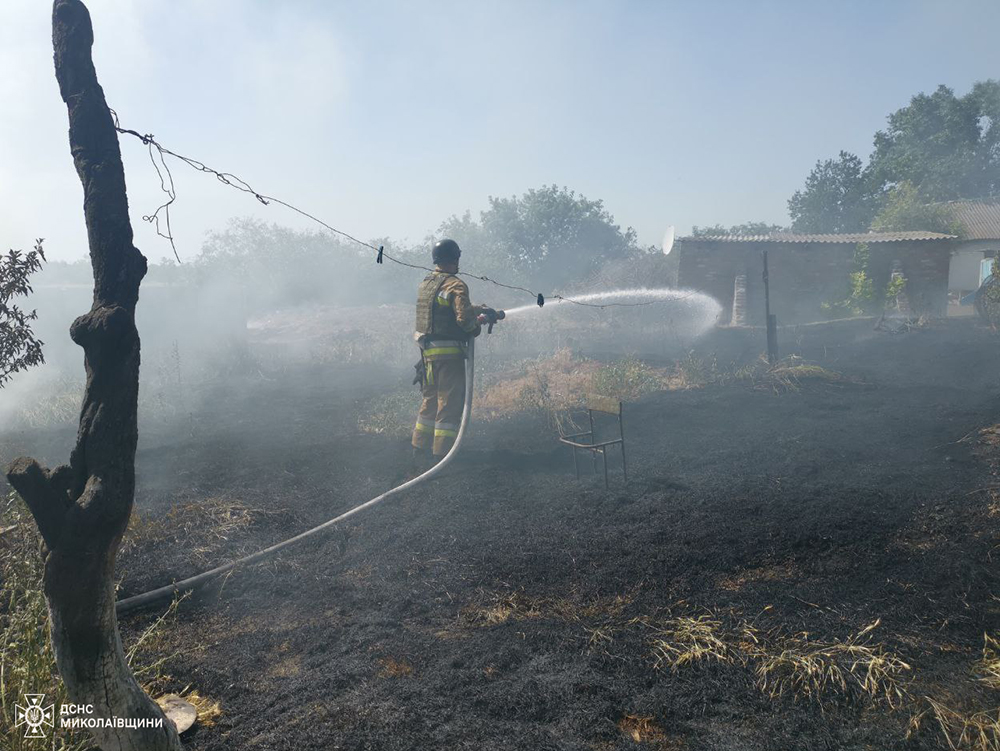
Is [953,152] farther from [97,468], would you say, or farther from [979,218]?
[97,468]

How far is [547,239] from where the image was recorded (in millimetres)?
34875

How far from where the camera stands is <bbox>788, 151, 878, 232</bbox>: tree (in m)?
43.5

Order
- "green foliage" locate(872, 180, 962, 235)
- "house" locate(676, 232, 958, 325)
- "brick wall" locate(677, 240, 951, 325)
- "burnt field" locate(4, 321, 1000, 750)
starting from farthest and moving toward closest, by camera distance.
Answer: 1. "green foliage" locate(872, 180, 962, 235)
2. "brick wall" locate(677, 240, 951, 325)
3. "house" locate(676, 232, 958, 325)
4. "burnt field" locate(4, 321, 1000, 750)

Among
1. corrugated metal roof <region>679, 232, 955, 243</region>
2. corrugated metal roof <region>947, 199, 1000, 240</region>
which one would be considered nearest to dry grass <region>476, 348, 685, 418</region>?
corrugated metal roof <region>679, 232, 955, 243</region>

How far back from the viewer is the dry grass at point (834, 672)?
329 centimetres

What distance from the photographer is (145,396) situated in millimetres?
12961

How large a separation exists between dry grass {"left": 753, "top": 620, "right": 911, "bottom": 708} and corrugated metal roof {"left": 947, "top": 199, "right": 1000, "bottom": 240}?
31915 millimetres

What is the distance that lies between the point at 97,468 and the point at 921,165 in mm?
50690

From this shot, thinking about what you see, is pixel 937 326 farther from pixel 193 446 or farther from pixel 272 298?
pixel 272 298

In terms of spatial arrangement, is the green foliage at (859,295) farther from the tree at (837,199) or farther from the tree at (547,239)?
the tree at (837,199)

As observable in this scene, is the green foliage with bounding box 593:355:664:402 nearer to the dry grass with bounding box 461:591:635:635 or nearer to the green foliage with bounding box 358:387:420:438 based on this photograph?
the green foliage with bounding box 358:387:420:438

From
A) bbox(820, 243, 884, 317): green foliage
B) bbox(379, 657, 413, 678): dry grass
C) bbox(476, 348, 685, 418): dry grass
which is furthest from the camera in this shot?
bbox(820, 243, 884, 317): green foliage

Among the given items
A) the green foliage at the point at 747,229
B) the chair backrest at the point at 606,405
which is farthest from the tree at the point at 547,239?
the chair backrest at the point at 606,405

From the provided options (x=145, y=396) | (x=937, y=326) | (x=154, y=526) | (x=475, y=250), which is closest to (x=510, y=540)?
(x=154, y=526)
